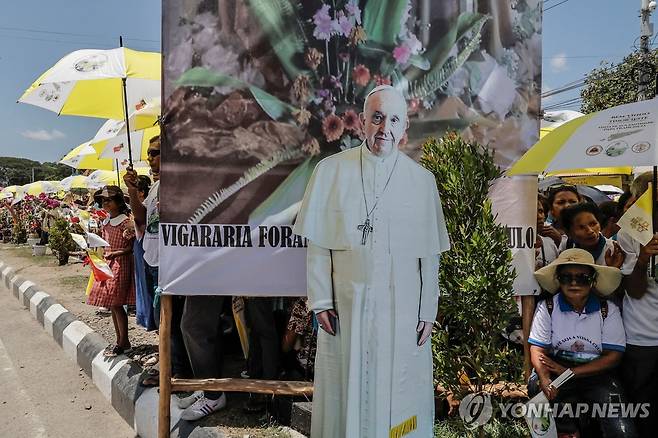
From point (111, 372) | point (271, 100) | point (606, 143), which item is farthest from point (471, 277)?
point (111, 372)

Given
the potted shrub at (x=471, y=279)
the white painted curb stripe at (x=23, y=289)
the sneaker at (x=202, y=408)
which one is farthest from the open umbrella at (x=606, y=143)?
the white painted curb stripe at (x=23, y=289)

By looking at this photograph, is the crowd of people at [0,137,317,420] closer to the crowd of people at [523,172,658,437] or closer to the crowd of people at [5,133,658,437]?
the crowd of people at [5,133,658,437]

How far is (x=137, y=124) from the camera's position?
515cm

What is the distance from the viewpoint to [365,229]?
7.53 feet

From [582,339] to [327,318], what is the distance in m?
1.58

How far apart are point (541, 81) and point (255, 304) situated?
2.43 meters

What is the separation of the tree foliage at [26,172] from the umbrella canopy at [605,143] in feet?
147

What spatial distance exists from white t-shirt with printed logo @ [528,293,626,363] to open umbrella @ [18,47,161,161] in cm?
342

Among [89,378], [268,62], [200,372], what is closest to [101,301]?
[89,378]

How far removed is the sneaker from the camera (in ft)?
11.6

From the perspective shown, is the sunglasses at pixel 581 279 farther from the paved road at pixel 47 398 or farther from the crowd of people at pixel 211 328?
the paved road at pixel 47 398

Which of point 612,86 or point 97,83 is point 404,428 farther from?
point 612,86

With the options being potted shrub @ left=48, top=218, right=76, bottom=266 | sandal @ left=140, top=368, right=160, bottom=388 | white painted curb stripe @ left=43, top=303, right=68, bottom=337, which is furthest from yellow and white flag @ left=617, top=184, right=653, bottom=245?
potted shrub @ left=48, top=218, right=76, bottom=266

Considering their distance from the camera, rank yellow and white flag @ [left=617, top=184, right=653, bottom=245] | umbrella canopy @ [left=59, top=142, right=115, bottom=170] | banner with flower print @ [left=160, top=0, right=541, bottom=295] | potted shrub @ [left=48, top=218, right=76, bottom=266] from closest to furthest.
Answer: yellow and white flag @ [left=617, top=184, right=653, bottom=245], banner with flower print @ [left=160, top=0, right=541, bottom=295], umbrella canopy @ [left=59, top=142, right=115, bottom=170], potted shrub @ [left=48, top=218, right=76, bottom=266]
